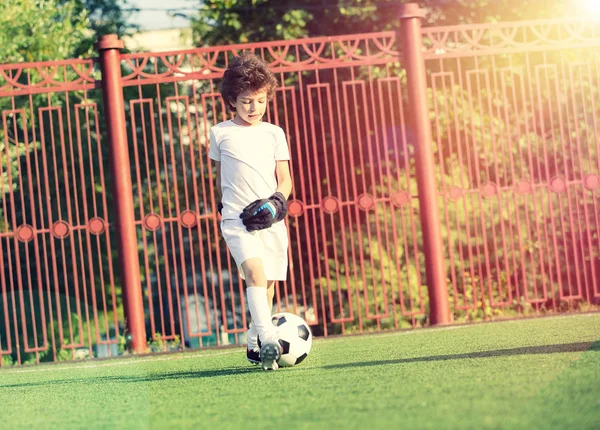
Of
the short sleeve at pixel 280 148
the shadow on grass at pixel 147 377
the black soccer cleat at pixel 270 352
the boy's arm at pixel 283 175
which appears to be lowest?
the shadow on grass at pixel 147 377

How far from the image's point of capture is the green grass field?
3.04 metres

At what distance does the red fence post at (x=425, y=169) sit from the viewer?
320 inches

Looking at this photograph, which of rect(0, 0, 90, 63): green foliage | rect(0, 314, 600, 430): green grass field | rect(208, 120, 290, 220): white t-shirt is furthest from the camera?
rect(0, 0, 90, 63): green foliage

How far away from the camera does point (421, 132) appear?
323 inches

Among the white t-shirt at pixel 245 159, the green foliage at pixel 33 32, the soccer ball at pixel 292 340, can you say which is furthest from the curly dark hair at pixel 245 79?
the green foliage at pixel 33 32

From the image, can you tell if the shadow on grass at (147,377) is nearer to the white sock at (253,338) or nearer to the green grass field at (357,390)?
the green grass field at (357,390)

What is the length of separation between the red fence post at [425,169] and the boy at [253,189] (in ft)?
9.73

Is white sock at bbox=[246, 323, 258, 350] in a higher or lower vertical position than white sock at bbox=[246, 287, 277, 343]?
lower

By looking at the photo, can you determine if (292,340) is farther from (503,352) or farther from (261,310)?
(503,352)

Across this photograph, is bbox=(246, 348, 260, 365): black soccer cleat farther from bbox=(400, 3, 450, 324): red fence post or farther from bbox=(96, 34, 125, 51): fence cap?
bbox=(96, 34, 125, 51): fence cap

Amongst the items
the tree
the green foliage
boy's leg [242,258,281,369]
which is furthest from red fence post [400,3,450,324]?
the green foliage

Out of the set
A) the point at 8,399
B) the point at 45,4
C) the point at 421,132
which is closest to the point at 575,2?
the point at 421,132

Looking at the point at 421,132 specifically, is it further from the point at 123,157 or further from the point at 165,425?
the point at 165,425

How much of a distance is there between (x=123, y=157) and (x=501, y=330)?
11.3ft
